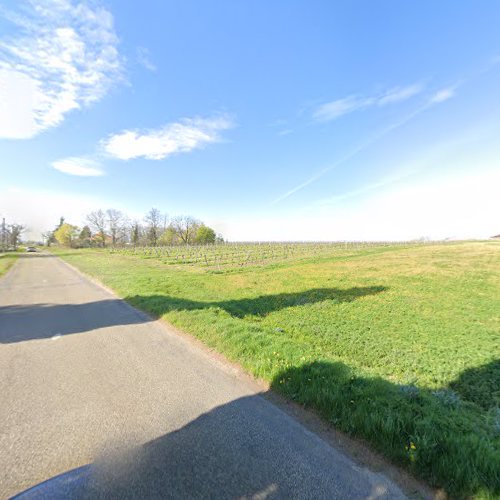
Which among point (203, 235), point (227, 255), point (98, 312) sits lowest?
point (98, 312)

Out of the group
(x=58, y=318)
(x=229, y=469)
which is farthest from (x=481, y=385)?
(x=58, y=318)

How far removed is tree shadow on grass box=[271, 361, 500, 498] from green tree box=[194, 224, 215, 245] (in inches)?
3416

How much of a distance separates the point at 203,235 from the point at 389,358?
8745 centimetres

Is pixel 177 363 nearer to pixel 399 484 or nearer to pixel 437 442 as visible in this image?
pixel 399 484

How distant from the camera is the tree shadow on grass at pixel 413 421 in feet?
7.33

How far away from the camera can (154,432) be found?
9.23ft

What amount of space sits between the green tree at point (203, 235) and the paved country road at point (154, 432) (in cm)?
8534

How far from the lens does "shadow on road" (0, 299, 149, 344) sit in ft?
20.2

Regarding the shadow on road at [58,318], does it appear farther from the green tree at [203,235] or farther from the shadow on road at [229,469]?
the green tree at [203,235]

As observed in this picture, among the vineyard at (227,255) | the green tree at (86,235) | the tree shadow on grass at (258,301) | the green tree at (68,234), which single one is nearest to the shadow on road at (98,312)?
the tree shadow on grass at (258,301)

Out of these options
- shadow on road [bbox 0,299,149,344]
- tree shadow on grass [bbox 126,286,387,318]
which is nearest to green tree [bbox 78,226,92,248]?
shadow on road [bbox 0,299,149,344]

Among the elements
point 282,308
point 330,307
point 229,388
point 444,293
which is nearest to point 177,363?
point 229,388

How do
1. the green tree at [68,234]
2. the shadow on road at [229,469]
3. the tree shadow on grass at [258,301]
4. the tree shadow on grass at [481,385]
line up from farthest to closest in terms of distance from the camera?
1. the green tree at [68,234]
2. the tree shadow on grass at [258,301]
3. the tree shadow on grass at [481,385]
4. the shadow on road at [229,469]

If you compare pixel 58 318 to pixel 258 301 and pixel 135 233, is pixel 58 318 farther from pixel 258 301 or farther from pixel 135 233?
pixel 135 233
